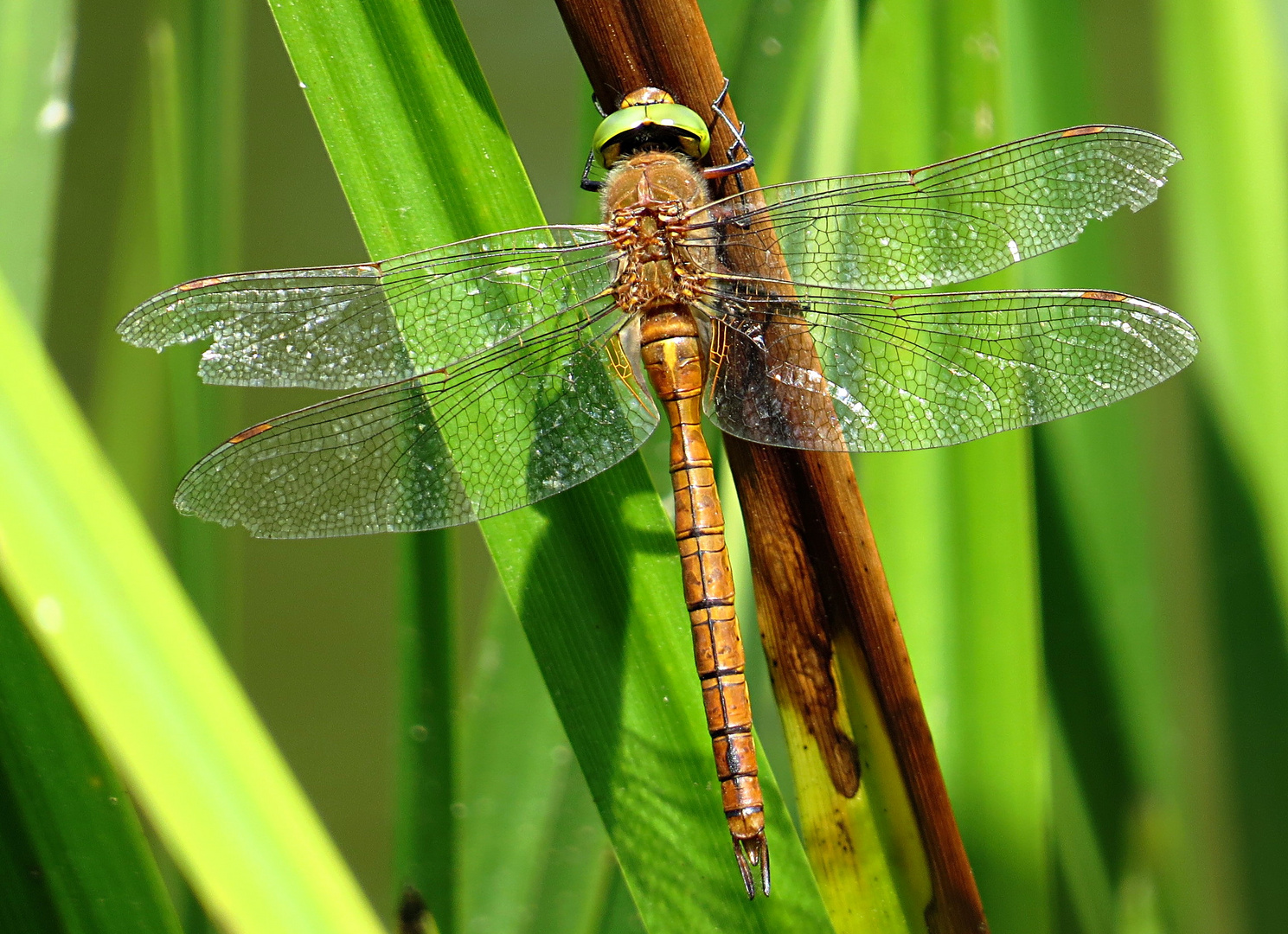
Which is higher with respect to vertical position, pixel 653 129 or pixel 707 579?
pixel 653 129

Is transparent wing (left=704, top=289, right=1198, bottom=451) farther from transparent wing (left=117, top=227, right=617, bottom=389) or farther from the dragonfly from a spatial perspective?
transparent wing (left=117, top=227, right=617, bottom=389)

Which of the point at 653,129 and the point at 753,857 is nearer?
the point at 753,857

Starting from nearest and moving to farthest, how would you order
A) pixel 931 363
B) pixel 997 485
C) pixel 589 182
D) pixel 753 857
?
pixel 753 857
pixel 997 485
pixel 931 363
pixel 589 182

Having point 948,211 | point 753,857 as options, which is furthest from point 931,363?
point 753,857

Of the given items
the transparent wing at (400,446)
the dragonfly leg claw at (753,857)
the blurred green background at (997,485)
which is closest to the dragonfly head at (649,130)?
the blurred green background at (997,485)

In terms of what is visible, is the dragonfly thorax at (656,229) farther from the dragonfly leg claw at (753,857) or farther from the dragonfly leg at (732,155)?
the dragonfly leg claw at (753,857)

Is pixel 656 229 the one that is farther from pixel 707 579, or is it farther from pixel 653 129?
pixel 707 579
